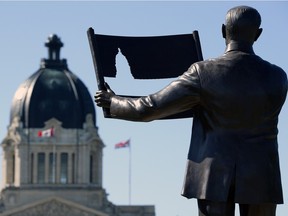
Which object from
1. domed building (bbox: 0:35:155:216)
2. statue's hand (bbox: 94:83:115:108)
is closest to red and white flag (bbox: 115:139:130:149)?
domed building (bbox: 0:35:155:216)

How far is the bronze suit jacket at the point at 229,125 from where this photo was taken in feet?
28.7

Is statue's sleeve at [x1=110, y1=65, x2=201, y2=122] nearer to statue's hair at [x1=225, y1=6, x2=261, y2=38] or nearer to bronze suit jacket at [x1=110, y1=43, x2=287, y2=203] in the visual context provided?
bronze suit jacket at [x1=110, y1=43, x2=287, y2=203]

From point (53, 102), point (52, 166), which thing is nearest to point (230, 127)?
point (52, 166)

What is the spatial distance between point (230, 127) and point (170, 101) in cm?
34

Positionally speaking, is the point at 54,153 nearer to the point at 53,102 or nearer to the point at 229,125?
the point at 53,102

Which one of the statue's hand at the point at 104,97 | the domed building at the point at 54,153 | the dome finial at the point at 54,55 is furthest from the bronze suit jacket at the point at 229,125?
the dome finial at the point at 54,55

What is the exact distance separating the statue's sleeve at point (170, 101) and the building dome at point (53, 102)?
120 meters

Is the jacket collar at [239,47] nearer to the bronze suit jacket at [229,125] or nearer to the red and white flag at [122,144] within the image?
the bronze suit jacket at [229,125]

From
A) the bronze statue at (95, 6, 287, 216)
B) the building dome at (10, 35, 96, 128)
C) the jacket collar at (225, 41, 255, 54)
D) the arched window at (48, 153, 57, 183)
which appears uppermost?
the building dome at (10, 35, 96, 128)

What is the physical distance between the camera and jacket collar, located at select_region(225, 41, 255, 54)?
896 centimetres

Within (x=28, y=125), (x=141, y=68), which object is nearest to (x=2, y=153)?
(x=28, y=125)

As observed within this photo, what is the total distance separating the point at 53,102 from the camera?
13138 cm

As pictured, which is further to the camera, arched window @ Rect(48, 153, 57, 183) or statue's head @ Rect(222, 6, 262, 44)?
arched window @ Rect(48, 153, 57, 183)

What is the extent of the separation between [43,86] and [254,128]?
12338 cm
